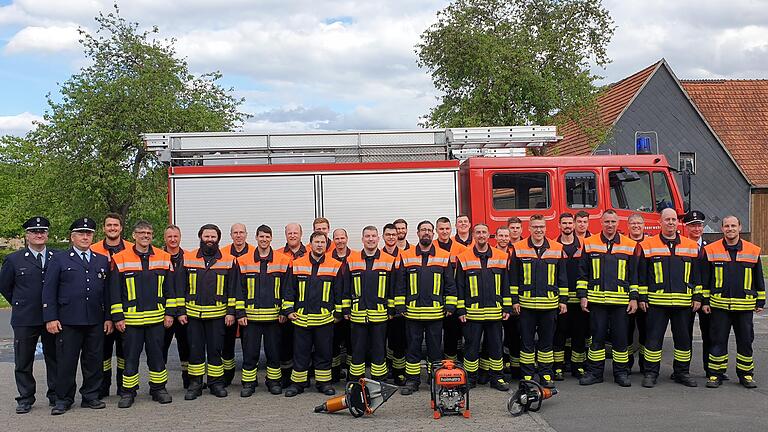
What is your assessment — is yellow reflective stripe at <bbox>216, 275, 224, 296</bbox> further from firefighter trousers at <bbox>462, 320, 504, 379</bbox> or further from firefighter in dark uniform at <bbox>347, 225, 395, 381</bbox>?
firefighter trousers at <bbox>462, 320, 504, 379</bbox>

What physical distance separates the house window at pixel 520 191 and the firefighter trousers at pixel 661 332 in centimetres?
242

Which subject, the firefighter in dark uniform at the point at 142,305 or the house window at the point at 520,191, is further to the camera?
the house window at the point at 520,191

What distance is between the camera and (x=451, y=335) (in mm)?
8477

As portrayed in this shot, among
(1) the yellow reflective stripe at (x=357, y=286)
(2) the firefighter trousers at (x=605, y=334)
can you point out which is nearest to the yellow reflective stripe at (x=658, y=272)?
(2) the firefighter trousers at (x=605, y=334)

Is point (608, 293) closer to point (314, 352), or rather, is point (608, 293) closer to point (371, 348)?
point (371, 348)

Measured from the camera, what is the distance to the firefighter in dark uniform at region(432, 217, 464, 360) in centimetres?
844

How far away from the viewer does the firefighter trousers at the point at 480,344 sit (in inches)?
310

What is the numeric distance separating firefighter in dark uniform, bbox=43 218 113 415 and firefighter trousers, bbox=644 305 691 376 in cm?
553

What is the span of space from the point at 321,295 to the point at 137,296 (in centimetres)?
179

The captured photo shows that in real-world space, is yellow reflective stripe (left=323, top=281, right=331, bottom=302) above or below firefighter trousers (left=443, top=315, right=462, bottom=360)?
above

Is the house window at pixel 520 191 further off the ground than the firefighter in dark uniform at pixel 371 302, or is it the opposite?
the house window at pixel 520 191

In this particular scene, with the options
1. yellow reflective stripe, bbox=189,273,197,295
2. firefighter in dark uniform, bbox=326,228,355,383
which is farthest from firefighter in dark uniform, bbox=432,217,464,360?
yellow reflective stripe, bbox=189,273,197,295

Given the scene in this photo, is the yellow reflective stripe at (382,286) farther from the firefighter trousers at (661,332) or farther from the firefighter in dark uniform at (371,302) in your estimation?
the firefighter trousers at (661,332)

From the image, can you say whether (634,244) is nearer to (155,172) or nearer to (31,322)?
(31,322)
